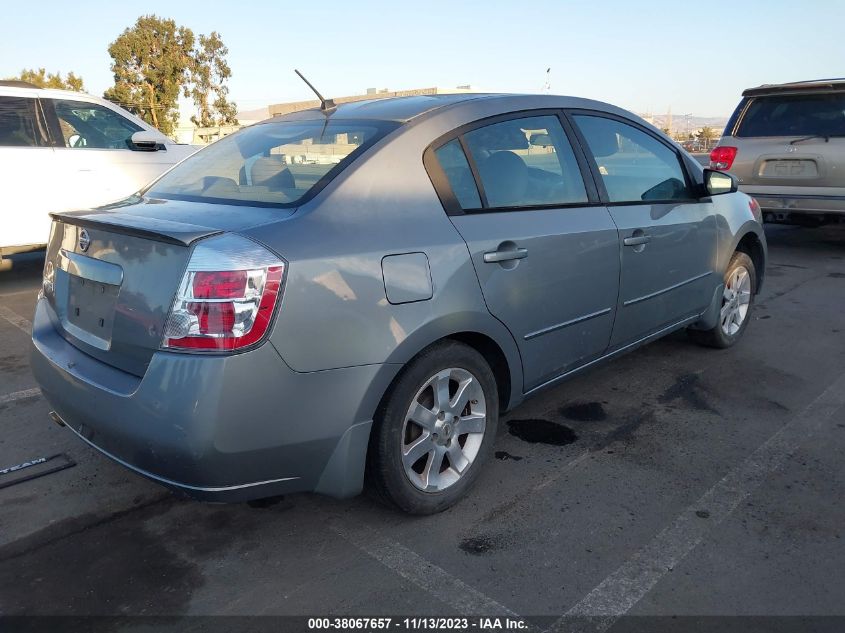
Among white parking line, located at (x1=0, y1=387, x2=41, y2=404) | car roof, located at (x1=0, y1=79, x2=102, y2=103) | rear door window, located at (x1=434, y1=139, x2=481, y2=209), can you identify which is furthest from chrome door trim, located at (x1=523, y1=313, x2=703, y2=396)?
car roof, located at (x1=0, y1=79, x2=102, y2=103)

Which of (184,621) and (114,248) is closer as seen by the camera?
(184,621)

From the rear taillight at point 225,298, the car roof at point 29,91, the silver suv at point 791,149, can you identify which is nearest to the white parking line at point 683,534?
the rear taillight at point 225,298

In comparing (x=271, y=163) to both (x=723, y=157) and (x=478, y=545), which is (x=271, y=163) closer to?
(x=478, y=545)

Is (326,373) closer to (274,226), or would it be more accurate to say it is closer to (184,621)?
(274,226)

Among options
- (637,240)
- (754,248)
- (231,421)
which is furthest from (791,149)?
(231,421)

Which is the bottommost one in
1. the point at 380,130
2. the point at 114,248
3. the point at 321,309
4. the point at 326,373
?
the point at 326,373

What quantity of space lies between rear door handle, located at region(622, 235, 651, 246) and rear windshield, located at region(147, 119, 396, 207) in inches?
57.0

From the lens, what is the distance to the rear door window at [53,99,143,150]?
22.5ft

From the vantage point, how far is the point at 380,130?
284 cm

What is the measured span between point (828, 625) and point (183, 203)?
8.97 ft

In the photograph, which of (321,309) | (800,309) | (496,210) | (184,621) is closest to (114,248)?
(321,309)

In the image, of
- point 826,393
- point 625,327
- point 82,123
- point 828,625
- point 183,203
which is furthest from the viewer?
point 82,123

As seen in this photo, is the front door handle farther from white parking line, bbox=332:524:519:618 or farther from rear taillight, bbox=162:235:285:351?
white parking line, bbox=332:524:519:618

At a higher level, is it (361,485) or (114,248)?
(114,248)
